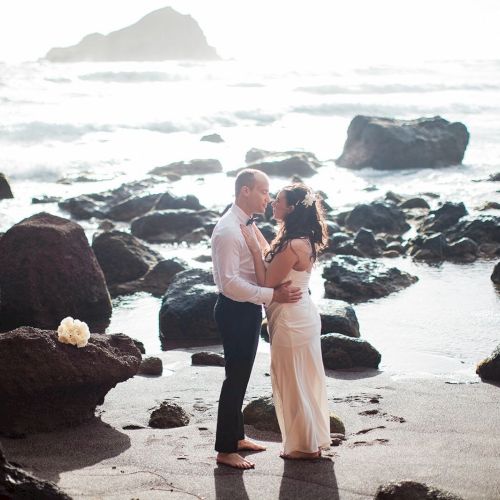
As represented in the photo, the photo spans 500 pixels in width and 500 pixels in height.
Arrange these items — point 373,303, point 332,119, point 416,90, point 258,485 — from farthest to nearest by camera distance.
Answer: point 416,90
point 332,119
point 373,303
point 258,485

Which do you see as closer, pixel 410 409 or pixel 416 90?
pixel 410 409

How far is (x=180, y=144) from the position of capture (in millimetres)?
37906

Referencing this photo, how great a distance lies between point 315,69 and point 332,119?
3179 cm

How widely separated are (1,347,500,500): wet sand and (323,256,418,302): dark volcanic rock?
462 cm

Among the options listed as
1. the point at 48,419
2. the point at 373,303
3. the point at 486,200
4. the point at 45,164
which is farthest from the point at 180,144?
the point at 48,419

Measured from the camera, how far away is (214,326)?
11742mm

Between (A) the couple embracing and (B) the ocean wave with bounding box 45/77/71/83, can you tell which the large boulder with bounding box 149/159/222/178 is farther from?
(B) the ocean wave with bounding box 45/77/71/83

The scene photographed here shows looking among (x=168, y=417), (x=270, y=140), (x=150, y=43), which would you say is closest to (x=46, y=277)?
(x=168, y=417)

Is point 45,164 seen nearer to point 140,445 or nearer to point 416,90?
point 140,445

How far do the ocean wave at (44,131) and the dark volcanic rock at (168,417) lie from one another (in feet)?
98.6

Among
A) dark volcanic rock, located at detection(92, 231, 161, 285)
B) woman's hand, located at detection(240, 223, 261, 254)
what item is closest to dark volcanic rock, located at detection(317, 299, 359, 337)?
dark volcanic rock, located at detection(92, 231, 161, 285)

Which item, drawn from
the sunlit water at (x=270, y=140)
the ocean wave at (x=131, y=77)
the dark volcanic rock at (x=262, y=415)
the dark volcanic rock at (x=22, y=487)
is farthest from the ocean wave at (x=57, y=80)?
the dark volcanic rock at (x=22, y=487)

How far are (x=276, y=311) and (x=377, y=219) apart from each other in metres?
12.9

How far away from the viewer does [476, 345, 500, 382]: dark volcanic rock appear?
9.09 m
